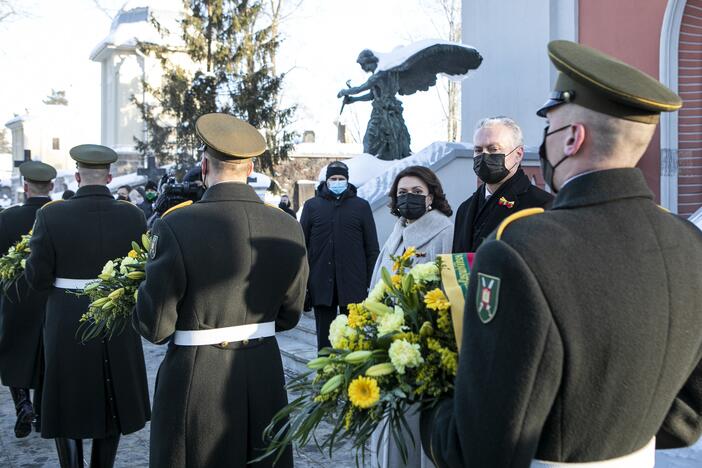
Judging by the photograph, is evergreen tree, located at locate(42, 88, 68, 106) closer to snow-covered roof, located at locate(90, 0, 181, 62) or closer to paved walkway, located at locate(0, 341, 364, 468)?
snow-covered roof, located at locate(90, 0, 181, 62)

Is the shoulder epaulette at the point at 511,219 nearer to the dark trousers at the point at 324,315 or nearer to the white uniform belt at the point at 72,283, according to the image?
the white uniform belt at the point at 72,283

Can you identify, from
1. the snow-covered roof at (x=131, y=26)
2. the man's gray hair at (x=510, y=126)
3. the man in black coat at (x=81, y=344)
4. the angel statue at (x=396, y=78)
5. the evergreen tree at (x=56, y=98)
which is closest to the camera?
the man's gray hair at (x=510, y=126)

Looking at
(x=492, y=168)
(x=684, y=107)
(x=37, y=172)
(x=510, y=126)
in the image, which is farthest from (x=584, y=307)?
(x=684, y=107)

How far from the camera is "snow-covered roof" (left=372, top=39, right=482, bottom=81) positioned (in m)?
12.5

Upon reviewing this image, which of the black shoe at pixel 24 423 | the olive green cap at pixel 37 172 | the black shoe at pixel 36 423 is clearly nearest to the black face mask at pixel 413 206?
the black shoe at pixel 36 423

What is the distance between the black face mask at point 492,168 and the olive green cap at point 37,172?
395 centimetres

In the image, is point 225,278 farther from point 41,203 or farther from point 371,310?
point 41,203

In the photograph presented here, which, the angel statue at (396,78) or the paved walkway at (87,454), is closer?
the paved walkway at (87,454)

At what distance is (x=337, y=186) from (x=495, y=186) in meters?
2.87

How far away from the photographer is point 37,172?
6.10 m

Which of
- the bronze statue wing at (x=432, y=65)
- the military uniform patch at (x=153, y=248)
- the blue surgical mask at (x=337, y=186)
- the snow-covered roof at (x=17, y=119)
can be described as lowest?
the military uniform patch at (x=153, y=248)

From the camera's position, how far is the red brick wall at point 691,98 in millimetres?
8758

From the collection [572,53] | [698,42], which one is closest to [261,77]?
[698,42]

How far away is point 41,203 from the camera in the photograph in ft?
20.3
